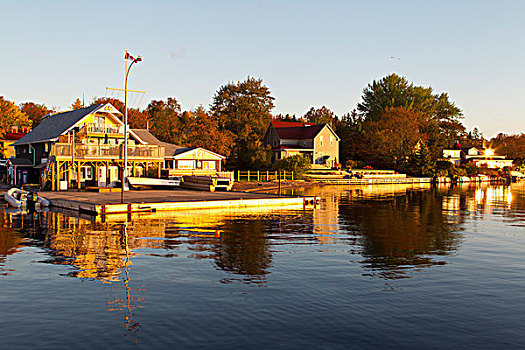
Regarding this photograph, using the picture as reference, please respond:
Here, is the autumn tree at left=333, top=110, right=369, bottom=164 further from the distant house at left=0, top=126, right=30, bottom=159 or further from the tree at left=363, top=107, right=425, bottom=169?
the distant house at left=0, top=126, right=30, bottom=159

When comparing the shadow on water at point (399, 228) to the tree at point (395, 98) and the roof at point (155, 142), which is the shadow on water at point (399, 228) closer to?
the roof at point (155, 142)

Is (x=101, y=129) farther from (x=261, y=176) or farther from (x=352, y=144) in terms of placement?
(x=352, y=144)

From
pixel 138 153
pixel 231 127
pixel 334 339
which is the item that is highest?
pixel 231 127

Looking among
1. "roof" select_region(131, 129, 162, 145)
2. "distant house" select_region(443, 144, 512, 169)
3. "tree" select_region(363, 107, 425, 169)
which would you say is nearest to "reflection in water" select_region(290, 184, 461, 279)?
"roof" select_region(131, 129, 162, 145)

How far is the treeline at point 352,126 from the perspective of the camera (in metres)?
82.7

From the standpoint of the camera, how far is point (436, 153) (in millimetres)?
104125

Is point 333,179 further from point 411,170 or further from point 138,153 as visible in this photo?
point 138,153

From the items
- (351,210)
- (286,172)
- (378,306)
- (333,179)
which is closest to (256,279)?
(378,306)

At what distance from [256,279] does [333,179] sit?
2681 inches

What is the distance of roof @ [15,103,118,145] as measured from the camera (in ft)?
173

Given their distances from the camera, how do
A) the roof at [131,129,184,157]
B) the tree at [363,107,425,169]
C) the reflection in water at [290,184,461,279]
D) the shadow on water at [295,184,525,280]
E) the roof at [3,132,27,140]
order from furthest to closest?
the tree at [363,107,425,169]
the roof at [3,132,27,140]
the roof at [131,129,184,157]
the shadow on water at [295,184,525,280]
the reflection in water at [290,184,461,279]

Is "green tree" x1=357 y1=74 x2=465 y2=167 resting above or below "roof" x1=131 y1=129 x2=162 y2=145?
above

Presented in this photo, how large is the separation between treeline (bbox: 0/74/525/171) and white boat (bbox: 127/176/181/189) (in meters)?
23.3

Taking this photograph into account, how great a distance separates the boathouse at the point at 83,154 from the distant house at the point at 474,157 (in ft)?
314
